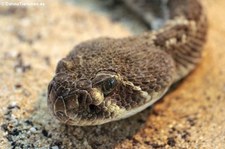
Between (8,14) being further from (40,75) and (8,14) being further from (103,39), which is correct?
(103,39)

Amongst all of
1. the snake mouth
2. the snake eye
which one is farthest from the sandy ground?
the snake eye

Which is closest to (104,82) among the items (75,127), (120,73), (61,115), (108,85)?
(108,85)

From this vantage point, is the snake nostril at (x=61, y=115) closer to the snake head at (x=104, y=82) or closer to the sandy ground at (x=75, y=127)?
the snake head at (x=104, y=82)

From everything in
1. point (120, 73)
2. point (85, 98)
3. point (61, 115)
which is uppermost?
point (120, 73)

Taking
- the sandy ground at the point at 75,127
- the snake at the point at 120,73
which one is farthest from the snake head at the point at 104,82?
the sandy ground at the point at 75,127

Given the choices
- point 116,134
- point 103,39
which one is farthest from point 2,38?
point 116,134

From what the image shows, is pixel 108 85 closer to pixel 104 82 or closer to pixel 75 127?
pixel 104 82

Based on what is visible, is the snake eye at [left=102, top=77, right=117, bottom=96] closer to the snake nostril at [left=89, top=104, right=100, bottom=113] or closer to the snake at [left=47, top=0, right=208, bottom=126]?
the snake at [left=47, top=0, right=208, bottom=126]
